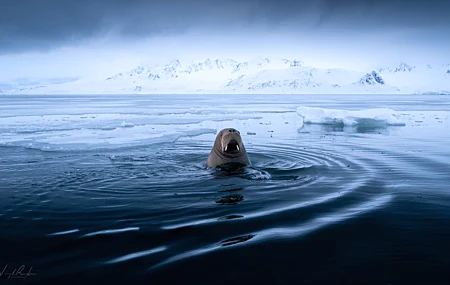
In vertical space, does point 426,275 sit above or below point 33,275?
below

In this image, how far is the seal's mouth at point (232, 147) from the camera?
10797mm

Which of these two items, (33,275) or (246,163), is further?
(246,163)

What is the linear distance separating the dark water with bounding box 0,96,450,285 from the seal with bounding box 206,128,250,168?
52 centimetres

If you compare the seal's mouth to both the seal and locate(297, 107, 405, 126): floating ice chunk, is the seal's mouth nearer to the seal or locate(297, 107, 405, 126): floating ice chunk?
the seal

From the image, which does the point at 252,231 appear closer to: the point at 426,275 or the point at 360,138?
the point at 426,275

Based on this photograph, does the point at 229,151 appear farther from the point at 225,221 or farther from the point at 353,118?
the point at 353,118

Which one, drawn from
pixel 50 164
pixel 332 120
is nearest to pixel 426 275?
pixel 50 164

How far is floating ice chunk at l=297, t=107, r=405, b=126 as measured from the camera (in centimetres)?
2442

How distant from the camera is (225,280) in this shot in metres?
4.31

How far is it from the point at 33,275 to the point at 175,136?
46.8 ft

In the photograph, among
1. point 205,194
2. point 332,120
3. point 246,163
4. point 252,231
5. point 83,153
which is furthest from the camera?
point 332,120

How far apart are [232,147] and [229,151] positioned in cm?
16

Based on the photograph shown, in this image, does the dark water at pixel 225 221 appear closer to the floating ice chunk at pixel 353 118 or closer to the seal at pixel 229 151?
the seal at pixel 229 151

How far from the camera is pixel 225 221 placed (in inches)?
244
